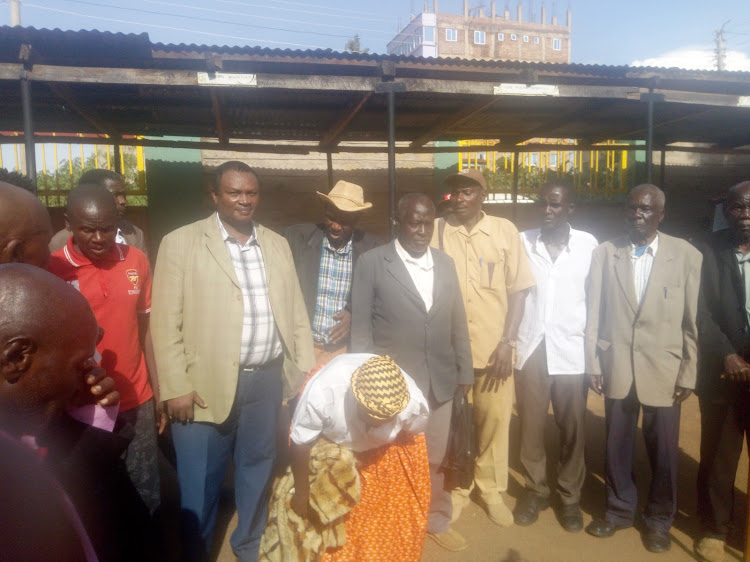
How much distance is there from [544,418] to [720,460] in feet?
3.43

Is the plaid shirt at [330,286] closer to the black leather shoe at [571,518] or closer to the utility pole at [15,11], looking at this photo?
the black leather shoe at [571,518]

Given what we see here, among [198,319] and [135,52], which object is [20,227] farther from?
[135,52]

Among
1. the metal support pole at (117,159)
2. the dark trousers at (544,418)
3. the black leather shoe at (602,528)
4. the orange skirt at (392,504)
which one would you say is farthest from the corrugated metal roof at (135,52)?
the black leather shoe at (602,528)

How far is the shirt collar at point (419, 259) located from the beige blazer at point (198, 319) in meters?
1.07

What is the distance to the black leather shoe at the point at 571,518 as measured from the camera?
137 inches

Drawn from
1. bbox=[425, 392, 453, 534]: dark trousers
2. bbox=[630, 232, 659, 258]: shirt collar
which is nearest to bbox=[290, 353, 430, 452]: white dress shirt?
bbox=[425, 392, 453, 534]: dark trousers

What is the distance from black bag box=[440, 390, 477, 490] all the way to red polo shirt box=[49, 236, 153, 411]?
1.78 m

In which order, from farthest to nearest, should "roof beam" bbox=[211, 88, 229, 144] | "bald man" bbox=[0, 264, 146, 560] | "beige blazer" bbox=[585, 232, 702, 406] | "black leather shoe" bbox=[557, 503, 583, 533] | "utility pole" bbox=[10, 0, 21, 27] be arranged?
"utility pole" bbox=[10, 0, 21, 27] → "roof beam" bbox=[211, 88, 229, 144] → "black leather shoe" bbox=[557, 503, 583, 533] → "beige blazer" bbox=[585, 232, 702, 406] → "bald man" bbox=[0, 264, 146, 560]

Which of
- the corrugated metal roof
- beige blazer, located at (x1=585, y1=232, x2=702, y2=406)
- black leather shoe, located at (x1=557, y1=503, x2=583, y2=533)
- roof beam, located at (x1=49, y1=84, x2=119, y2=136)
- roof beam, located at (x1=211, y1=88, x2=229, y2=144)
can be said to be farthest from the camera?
roof beam, located at (x1=211, y1=88, x2=229, y2=144)

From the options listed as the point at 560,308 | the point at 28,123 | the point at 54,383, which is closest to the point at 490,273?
the point at 560,308

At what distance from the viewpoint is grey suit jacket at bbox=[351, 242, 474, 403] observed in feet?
10.5

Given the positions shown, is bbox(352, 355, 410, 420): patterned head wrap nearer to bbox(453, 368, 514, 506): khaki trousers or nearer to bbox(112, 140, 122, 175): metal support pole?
bbox(453, 368, 514, 506): khaki trousers

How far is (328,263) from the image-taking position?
3.70 metres

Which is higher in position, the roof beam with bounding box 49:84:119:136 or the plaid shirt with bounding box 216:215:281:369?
the roof beam with bounding box 49:84:119:136
